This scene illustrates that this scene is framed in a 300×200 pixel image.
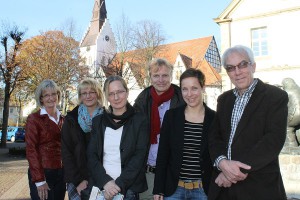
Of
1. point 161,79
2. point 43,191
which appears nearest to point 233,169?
point 161,79

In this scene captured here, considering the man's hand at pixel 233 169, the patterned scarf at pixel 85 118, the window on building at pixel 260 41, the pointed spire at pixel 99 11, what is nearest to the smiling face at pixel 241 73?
the man's hand at pixel 233 169

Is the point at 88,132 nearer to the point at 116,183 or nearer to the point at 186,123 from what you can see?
the point at 116,183

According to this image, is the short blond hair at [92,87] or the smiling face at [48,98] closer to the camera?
the short blond hair at [92,87]

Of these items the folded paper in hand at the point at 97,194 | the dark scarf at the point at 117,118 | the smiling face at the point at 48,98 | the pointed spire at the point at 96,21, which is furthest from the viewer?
the pointed spire at the point at 96,21

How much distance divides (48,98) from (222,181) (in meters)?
2.48

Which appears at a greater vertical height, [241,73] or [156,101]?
[241,73]

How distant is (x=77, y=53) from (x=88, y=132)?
29.5 metres

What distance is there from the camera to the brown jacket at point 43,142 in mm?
4020

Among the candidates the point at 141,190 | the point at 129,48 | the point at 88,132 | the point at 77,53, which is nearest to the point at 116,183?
the point at 141,190

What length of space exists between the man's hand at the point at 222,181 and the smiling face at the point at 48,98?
2.38 metres

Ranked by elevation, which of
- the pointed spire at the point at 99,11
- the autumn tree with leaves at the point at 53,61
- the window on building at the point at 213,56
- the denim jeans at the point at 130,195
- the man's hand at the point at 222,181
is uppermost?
the pointed spire at the point at 99,11

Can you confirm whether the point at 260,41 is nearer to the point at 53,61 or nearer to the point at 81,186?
the point at 53,61

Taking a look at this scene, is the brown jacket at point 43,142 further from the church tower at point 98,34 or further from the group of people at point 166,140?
the church tower at point 98,34

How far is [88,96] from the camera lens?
405cm
